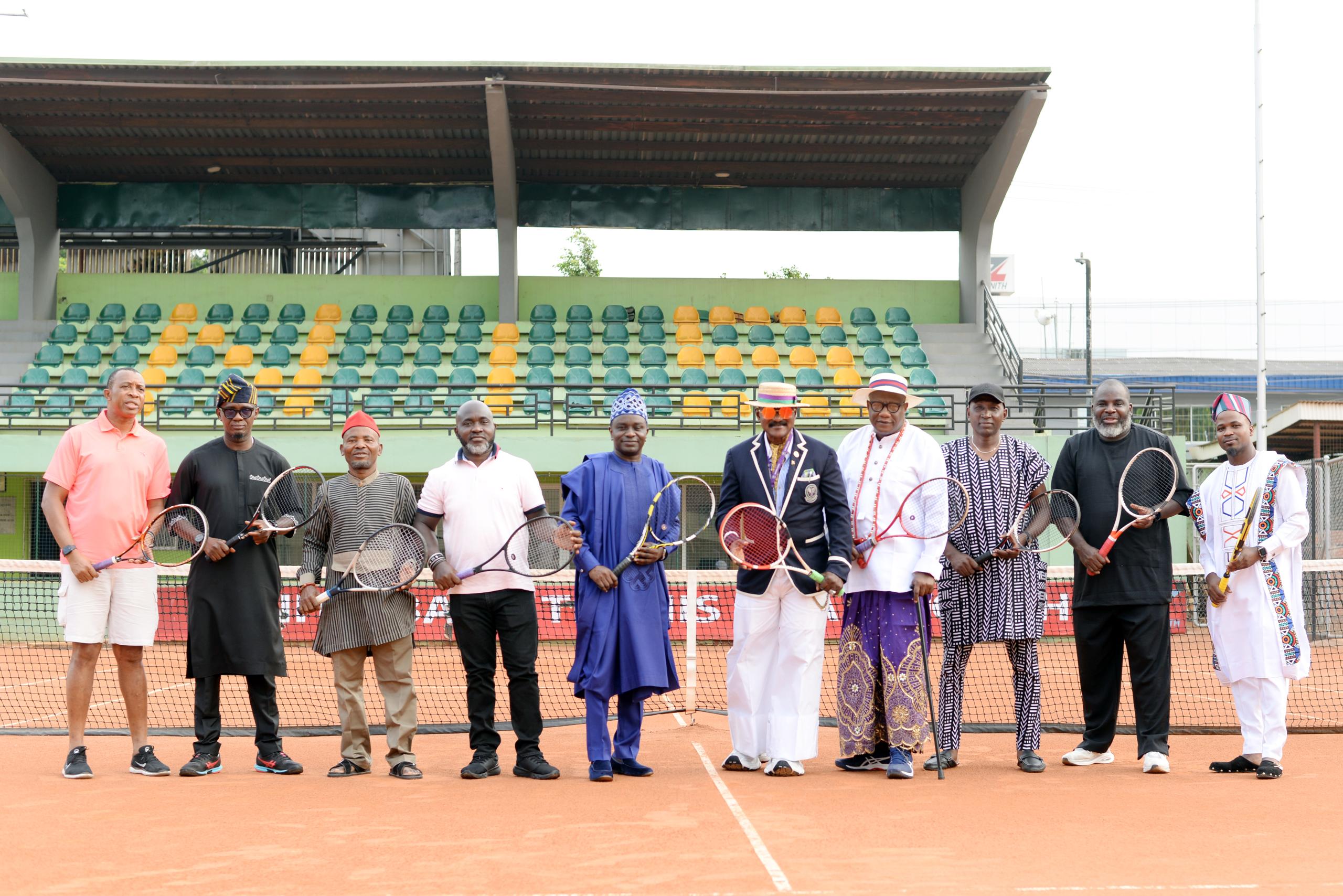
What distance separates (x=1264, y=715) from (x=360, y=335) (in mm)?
17747

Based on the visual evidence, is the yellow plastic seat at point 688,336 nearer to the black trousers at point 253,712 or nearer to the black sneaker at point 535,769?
the black trousers at point 253,712

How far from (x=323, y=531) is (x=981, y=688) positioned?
23.3 feet

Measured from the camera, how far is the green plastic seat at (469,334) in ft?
73.3

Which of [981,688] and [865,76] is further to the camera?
[865,76]

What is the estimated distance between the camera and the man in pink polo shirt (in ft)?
Result: 23.5

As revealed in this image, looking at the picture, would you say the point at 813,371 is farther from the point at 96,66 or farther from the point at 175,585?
the point at 96,66

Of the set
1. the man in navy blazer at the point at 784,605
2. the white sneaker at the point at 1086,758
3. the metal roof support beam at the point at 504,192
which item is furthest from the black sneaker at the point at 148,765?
the metal roof support beam at the point at 504,192

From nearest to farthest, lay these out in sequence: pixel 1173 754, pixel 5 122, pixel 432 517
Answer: pixel 432 517 < pixel 1173 754 < pixel 5 122

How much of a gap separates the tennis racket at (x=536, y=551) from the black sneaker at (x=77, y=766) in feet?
7.46

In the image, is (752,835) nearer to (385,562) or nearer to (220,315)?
(385,562)

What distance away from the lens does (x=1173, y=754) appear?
8.11 m

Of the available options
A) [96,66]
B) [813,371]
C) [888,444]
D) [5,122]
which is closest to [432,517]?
[888,444]

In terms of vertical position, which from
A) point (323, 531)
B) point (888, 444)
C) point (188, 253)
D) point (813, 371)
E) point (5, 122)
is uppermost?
point (5, 122)

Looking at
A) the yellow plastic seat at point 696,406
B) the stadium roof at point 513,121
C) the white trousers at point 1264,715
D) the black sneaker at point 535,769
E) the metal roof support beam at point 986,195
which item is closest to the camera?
the black sneaker at point 535,769
